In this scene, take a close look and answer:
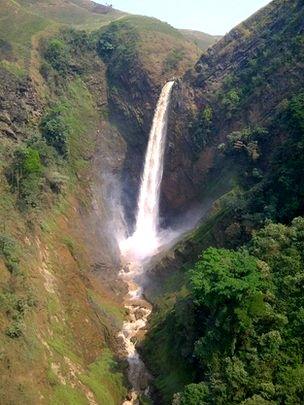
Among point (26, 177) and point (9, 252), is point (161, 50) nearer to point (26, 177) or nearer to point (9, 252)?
point (26, 177)

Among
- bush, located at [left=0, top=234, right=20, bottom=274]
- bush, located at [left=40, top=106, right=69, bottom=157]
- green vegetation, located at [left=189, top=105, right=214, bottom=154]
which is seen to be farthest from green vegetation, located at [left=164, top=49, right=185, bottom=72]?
bush, located at [left=0, top=234, right=20, bottom=274]

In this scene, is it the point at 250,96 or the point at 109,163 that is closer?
the point at 250,96

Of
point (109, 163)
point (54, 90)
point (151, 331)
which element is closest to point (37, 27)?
point (54, 90)

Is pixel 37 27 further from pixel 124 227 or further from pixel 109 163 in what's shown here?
pixel 124 227

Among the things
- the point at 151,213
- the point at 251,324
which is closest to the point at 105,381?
the point at 251,324

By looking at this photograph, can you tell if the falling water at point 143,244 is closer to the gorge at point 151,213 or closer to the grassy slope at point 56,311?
the gorge at point 151,213

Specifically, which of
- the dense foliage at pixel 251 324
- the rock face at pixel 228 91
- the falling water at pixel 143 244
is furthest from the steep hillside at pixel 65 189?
the dense foliage at pixel 251 324
